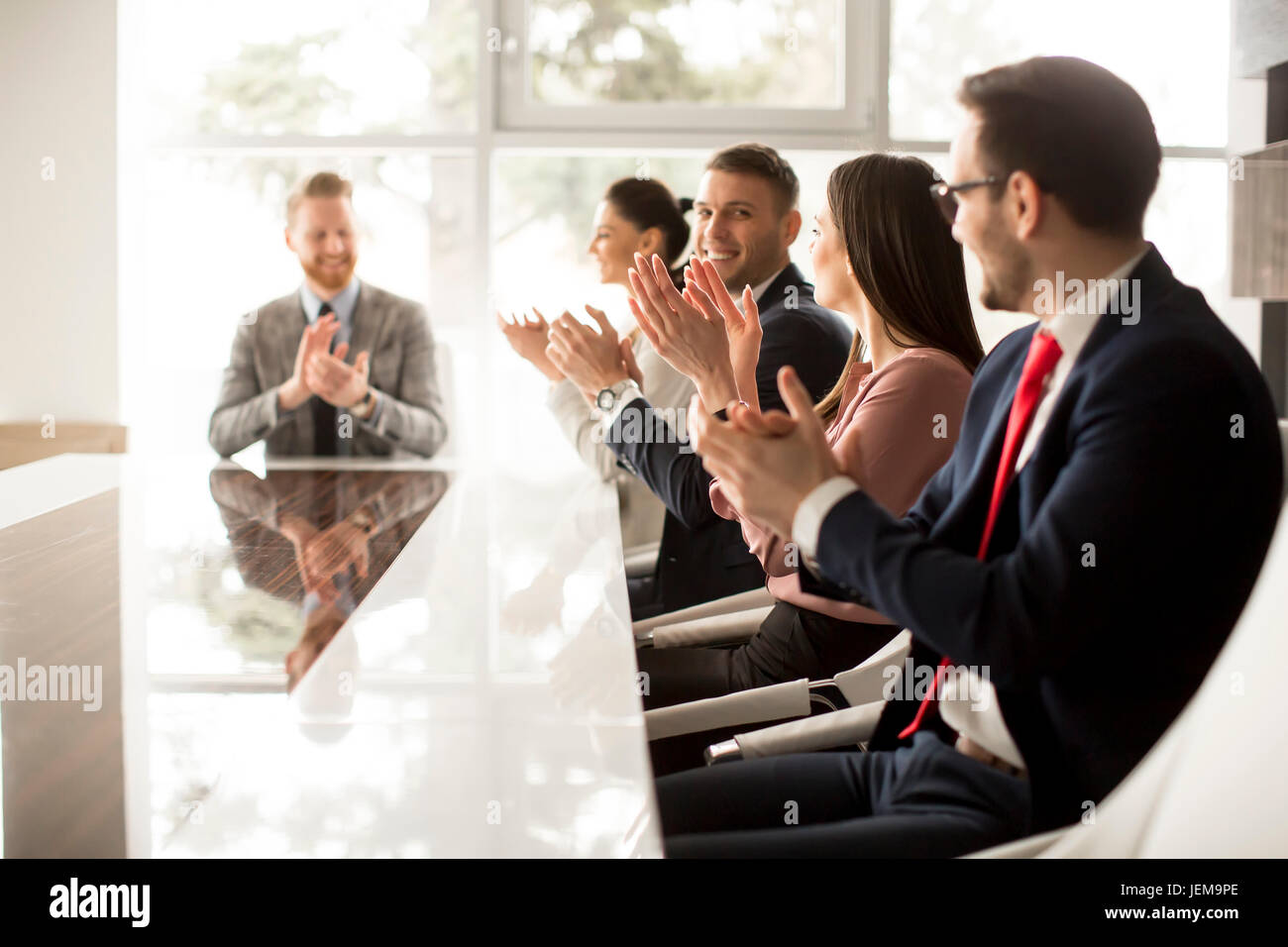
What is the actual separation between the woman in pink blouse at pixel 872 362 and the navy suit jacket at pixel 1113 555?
0.53 m

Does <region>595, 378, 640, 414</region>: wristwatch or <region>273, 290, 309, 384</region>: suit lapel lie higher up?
<region>273, 290, 309, 384</region>: suit lapel

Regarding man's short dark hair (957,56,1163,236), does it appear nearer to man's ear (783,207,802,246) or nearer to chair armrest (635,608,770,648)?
chair armrest (635,608,770,648)

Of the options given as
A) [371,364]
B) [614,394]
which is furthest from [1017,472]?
[371,364]

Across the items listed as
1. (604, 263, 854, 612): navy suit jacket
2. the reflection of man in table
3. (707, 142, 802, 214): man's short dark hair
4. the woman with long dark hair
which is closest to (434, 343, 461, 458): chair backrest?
the reflection of man in table

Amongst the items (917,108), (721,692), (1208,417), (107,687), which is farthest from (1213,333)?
(917,108)

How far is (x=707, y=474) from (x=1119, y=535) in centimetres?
104

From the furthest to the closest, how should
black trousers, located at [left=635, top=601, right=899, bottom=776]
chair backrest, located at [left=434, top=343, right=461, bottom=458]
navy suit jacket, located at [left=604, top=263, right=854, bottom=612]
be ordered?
chair backrest, located at [left=434, top=343, right=461, bottom=458], navy suit jacket, located at [left=604, top=263, right=854, bottom=612], black trousers, located at [left=635, top=601, right=899, bottom=776]

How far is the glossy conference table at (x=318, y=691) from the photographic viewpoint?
2.96ft

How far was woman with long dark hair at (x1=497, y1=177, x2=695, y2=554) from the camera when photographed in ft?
8.89

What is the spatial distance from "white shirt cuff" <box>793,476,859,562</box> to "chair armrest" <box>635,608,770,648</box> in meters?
0.81

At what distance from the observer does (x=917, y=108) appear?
160 inches

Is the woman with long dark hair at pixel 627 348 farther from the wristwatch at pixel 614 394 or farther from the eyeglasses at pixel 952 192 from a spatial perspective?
the eyeglasses at pixel 952 192

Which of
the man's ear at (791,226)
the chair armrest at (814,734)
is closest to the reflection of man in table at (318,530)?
the chair armrest at (814,734)

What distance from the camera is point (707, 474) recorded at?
6.40 feet
